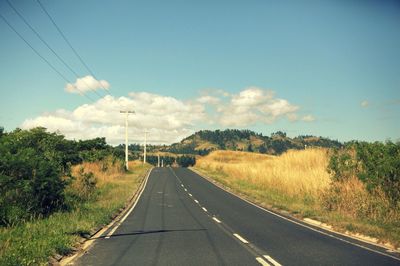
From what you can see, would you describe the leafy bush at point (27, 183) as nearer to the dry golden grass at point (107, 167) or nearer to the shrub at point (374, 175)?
the shrub at point (374, 175)

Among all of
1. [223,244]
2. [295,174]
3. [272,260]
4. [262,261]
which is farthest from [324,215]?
[295,174]

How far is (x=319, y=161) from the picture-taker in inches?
1362

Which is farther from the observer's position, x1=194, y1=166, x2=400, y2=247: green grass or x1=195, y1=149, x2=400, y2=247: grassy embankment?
x1=195, y1=149, x2=400, y2=247: grassy embankment

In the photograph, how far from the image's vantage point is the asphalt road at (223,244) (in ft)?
29.6

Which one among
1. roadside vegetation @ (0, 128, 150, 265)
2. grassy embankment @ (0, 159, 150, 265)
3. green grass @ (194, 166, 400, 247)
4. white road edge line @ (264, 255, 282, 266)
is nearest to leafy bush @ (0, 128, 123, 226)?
roadside vegetation @ (0, 128, 150, 265)

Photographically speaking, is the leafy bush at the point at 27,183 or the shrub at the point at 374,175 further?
the shrub at the point at 374,175

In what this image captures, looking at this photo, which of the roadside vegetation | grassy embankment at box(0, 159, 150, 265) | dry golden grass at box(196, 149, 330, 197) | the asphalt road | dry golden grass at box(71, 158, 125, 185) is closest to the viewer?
grassy embankment at box(0, 159, 150, 265)

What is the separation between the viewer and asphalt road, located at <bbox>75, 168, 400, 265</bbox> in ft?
29.6

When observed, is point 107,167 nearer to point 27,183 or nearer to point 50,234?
point 27,183

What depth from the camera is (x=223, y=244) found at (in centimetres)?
1100

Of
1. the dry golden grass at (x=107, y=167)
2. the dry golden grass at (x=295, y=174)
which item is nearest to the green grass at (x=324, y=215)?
the dry golden grass at (x=295, y=174)

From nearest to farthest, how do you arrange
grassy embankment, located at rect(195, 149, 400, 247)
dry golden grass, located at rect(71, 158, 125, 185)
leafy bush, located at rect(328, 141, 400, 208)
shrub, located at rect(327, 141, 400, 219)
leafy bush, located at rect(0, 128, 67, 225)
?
leafy bush, located at rect(0, 128, 67, 225) → grassy embankment, located at rect(195, 149, 400, 247) → shrub, located at rect(327, 141, 400, 219) → leafy bush, located at rect(328, 141, 400, 208) → dry golden grass, located at rect(71, 158, 125, 185)

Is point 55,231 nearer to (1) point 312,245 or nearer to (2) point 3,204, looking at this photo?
(2) point 3,204

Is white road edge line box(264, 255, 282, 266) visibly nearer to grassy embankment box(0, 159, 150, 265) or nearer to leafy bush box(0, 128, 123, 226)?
grassy embankment box(0, 159, 150, 265)
